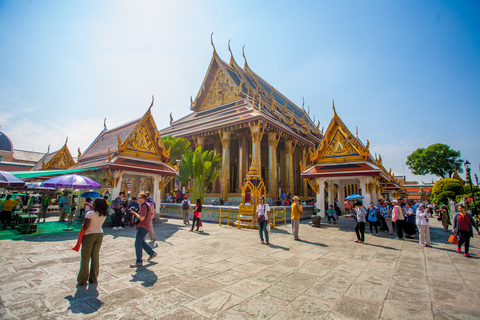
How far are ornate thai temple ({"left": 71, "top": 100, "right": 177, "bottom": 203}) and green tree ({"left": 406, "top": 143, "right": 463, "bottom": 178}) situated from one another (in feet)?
147

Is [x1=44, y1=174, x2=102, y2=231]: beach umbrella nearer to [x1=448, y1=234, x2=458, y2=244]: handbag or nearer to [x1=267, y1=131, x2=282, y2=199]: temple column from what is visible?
[x1=448, y1=234, x2=458, y2=244]: handbag

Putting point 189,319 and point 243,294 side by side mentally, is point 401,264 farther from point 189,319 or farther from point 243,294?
point 189,319

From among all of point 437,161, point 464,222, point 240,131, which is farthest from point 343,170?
point 437,161

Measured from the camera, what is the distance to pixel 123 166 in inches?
362

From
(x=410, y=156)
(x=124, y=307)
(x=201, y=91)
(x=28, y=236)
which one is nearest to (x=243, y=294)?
(x=124, y=307)

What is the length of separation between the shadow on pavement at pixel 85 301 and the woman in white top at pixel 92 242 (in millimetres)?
161

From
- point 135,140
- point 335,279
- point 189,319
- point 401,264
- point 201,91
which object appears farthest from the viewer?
point 201,91

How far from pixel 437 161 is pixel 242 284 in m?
48.4

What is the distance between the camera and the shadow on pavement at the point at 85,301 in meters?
2.57

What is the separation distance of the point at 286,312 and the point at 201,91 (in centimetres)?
2170

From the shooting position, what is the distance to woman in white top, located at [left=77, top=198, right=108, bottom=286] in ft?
10.7

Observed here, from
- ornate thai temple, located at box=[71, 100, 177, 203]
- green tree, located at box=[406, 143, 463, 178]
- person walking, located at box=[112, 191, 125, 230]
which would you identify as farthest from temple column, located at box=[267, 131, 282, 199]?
green tree, located at box=[406, 143, 463, 178]

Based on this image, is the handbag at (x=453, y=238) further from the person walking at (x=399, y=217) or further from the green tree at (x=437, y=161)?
the green tree at (x=437, y=161)

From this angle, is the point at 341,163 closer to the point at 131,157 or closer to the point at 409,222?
the point at 409,222
